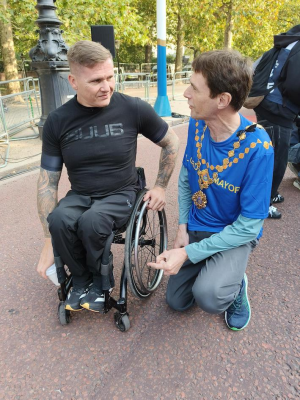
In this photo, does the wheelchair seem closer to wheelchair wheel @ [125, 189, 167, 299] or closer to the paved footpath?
wheelchair wheel @ [125, 189, 167, 299]

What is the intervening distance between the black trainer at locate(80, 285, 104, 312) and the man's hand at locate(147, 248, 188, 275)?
1.28 feet

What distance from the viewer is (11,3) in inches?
389

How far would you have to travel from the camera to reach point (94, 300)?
6.35 feet

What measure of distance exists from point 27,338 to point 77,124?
54.5 inches

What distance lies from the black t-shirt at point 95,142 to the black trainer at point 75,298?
0.60m

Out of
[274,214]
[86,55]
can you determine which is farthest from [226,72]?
[274,214]

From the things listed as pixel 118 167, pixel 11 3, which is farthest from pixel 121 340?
pixel 11 3

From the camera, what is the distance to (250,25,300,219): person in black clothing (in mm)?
2844

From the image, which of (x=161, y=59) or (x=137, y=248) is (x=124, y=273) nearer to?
(x=137, y=248)

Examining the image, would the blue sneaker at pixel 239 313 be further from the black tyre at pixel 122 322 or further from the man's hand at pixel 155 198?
the man's hand at pixel 155 198

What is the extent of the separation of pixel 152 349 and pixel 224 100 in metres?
1.50

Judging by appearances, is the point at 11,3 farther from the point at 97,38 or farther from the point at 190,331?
the point at 190,331

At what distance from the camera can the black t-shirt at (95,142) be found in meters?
1.95

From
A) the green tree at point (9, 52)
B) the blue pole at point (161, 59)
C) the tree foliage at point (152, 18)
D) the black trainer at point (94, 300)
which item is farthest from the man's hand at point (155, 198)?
the green tree at point (9, 52)
